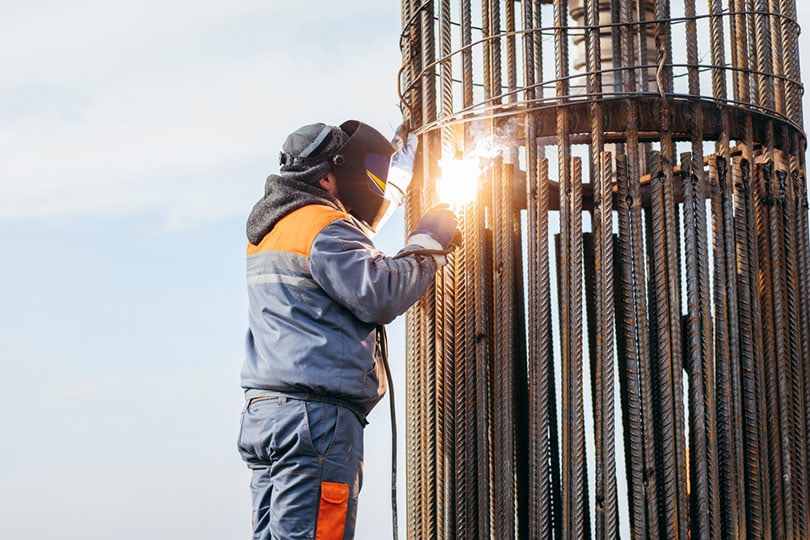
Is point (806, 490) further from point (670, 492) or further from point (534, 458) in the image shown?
point (534, 458)

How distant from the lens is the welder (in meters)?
4.66

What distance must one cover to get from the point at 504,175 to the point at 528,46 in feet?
2.22

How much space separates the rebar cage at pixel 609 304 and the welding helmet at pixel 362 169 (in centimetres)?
44

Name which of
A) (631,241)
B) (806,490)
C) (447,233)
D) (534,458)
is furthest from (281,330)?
(806,490)

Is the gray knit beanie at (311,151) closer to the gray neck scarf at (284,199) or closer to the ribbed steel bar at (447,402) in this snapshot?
the gray neck scarf at (284,199)

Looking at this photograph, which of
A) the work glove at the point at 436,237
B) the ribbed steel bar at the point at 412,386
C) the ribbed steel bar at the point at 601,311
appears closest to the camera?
the work glove at the point at 436,237

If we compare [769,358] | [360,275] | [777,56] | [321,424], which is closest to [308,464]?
[321,424]

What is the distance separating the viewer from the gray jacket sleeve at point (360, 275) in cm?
A: 467

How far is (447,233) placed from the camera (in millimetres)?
5047

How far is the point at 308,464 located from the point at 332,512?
238mm

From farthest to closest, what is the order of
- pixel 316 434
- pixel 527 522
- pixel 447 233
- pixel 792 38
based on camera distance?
pixel 792 38 → pixel 527 522 → pixel 447 233 → pixel 316 434

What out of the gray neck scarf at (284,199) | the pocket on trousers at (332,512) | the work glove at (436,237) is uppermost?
the gray neck scarf at (284,199)

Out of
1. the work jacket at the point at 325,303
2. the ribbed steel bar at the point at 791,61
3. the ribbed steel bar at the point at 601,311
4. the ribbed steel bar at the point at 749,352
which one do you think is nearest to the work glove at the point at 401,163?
the work jacket at the point at 325,303

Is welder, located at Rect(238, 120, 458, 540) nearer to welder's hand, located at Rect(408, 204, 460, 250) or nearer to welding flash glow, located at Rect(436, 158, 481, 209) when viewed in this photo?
welder's hand, located at Rect(408, 204, 460, 250)
